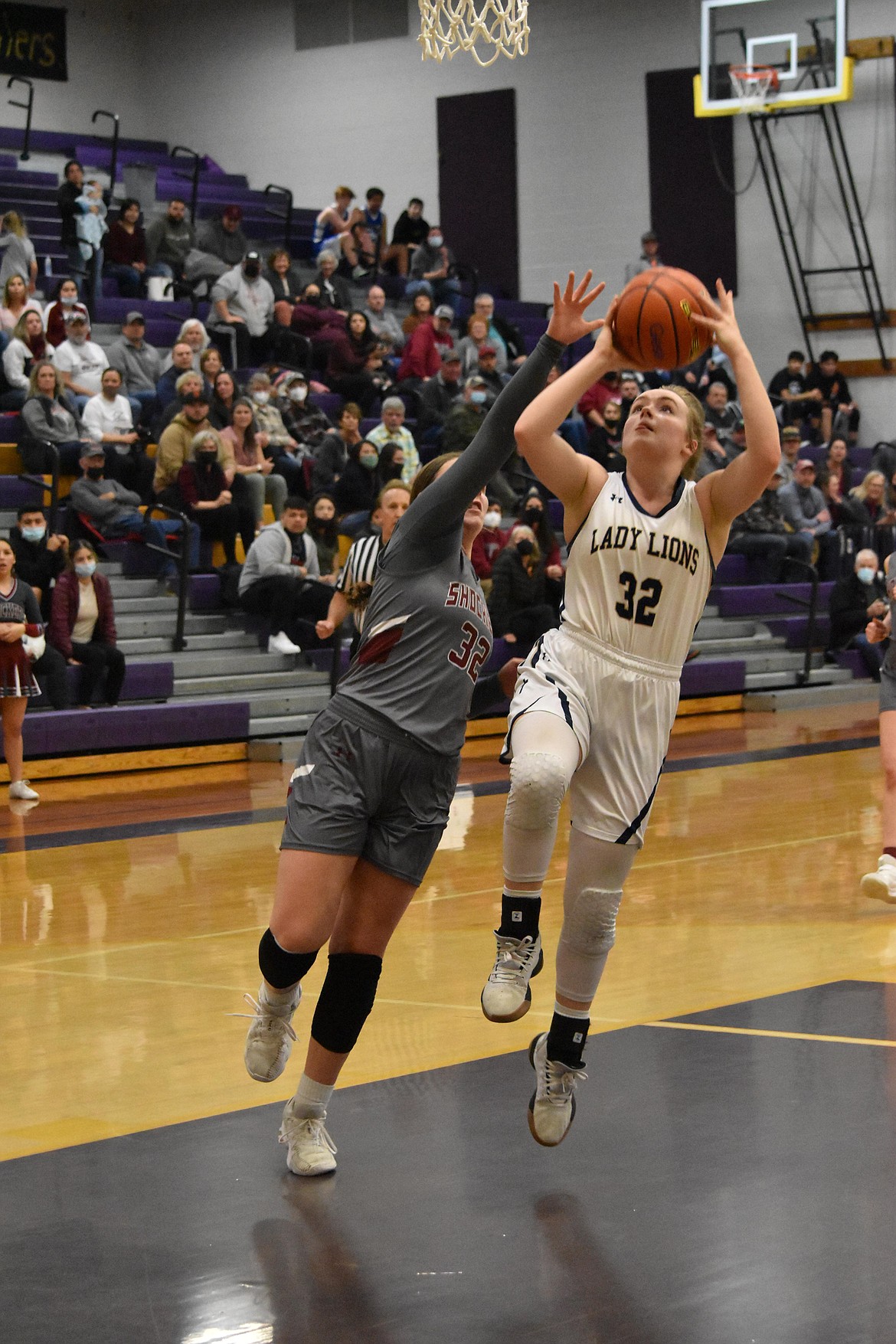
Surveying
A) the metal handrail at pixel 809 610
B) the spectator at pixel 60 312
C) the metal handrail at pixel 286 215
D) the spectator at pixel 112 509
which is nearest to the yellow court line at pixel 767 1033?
the spectator at pixel 112 509

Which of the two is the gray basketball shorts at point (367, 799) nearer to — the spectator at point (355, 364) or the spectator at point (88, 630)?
the spectator at point (88, 630)

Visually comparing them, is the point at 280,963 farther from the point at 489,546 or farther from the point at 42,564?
the point at 489,546

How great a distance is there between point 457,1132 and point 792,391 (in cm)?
1714

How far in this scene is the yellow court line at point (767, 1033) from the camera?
210 inches

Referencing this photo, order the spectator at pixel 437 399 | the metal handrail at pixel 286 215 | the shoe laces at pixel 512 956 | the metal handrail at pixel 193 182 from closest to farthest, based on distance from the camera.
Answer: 1. the shoe laces at pixel 512 956
2. the spectator at pixel 437 399
3. the metal handrail at pixel 193 182
4. the metal handrail at pixel 286 215

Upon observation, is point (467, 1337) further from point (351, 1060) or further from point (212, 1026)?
point (212, 1026)

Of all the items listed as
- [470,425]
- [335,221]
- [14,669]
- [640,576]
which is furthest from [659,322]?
[335,221]

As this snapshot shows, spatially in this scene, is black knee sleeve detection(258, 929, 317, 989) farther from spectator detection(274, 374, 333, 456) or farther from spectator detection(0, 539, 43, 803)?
spectator detection(274, 374, 333, 456)

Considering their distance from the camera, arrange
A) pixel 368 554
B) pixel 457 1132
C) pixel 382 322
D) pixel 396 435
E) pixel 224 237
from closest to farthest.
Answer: pixel 457 1132 < pixel 368 554 < pixel 396 435 < pixel 382 322 < pixel 224 237

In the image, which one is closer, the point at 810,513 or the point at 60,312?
the point at 60,312

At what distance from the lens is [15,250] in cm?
1591

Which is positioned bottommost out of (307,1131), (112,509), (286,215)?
(307,1131)

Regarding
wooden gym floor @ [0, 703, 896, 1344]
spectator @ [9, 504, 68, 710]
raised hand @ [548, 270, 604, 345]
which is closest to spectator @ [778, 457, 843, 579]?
spectator @ [9, 504, 68, 710]

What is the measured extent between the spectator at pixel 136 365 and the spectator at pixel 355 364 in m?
2.09
